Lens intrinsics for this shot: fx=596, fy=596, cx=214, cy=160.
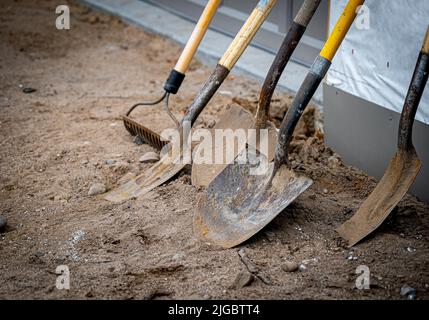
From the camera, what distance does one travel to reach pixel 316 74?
107 inches

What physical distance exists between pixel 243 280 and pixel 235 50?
1.32 metres

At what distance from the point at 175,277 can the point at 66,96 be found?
256 centimetres

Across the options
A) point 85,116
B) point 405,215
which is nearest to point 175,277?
point 405,215

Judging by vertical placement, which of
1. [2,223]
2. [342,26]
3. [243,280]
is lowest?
[2,223]

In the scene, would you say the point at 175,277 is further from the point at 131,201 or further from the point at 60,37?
the point at 60,37

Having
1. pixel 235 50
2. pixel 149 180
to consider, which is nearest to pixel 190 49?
pixel 235 50

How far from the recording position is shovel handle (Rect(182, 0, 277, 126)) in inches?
124

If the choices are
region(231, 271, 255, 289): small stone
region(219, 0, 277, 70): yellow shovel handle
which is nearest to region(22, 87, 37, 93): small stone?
region(219, 0, 277, 70): yellow shovel handle

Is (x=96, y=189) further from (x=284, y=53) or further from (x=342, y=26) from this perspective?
(x=342, y=26)

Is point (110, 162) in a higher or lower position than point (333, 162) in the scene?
lower

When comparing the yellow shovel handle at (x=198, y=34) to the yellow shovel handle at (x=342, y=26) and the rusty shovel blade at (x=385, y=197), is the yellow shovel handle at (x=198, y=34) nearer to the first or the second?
the yellow shovel handle at (x=342, y=26)

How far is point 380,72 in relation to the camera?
3.12 metres

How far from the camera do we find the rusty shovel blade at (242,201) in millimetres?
2729

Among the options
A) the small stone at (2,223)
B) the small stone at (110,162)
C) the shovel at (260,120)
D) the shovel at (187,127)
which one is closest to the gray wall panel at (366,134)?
the shovel at (260,120)
